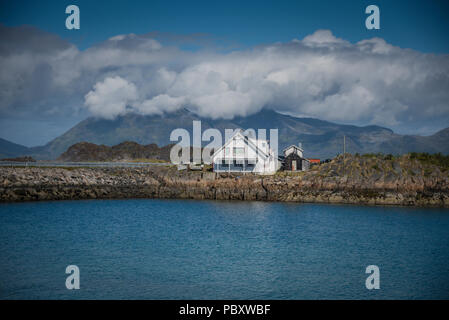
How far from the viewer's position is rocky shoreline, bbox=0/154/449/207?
158ft

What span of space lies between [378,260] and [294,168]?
40.3 m

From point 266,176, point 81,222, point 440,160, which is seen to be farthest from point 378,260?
point 440,160

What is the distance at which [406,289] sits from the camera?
744 inches

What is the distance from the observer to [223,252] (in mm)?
25844

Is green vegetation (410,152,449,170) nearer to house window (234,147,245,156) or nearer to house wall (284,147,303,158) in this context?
house wall (284,147,303,158)

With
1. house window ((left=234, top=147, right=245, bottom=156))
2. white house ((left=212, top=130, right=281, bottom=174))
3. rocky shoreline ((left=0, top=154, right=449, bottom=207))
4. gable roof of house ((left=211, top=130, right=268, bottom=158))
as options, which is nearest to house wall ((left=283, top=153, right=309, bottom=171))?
white house ((left=212, top=130, right=281, bottom=174))

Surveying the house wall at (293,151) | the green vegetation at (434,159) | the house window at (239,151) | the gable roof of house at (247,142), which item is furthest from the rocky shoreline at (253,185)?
the house wall at (293,151)

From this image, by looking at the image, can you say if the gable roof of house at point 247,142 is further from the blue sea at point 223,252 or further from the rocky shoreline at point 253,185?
the blue sea at point 223,252

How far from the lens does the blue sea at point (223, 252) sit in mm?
18547

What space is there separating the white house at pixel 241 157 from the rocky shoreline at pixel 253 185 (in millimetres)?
3453

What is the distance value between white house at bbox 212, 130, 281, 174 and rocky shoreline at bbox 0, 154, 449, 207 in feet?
11.3

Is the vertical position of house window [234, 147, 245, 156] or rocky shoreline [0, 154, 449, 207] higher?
house window [234, 147, 245, 156]

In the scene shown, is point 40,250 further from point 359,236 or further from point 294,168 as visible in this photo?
point 294,168

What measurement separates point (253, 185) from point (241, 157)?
25.4 feet
